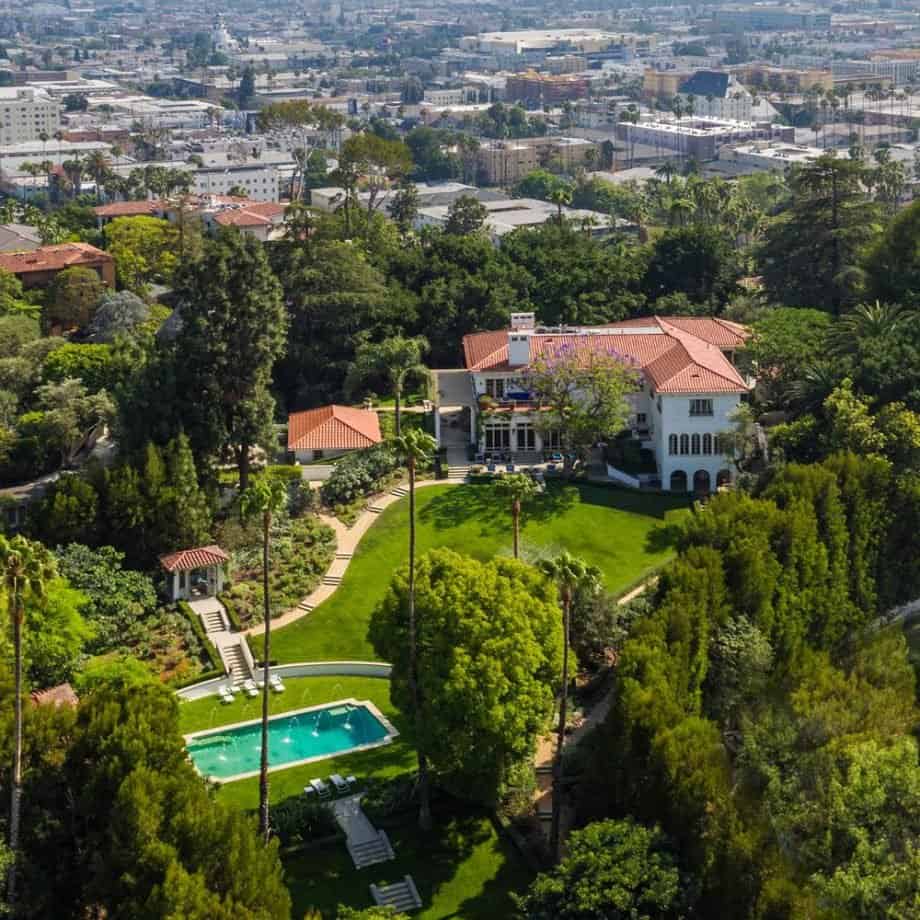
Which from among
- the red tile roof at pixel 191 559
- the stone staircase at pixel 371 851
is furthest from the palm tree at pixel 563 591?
the red tile roof at pixel 191 559

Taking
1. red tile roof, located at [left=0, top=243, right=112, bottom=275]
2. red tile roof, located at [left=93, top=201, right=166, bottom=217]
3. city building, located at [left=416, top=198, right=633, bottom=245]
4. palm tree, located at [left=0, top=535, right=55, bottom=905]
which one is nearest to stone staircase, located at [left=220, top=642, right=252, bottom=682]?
palm tree, located at [left=0, top=535, right=55, bottom=905]

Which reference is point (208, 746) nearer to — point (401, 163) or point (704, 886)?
point (704, 886)

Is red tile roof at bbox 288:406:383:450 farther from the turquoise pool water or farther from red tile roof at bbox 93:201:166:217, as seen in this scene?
red tile roof at bbox 93:201:166:217

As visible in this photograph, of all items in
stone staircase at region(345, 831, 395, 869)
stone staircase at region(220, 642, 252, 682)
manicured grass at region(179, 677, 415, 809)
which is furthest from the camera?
stone staircase at region(220, 642, 252, 682)

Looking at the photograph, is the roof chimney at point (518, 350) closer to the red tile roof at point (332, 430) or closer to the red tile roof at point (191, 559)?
the red tile roof at point (332, 430)

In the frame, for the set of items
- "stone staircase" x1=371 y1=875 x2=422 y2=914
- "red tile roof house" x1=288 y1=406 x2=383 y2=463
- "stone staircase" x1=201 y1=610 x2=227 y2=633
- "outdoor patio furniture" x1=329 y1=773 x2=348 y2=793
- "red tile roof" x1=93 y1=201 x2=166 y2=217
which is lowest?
"stone staircase" x1=371 y1=875 x2=422 y2=914

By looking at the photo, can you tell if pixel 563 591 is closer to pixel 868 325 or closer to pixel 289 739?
pixel 289 739
